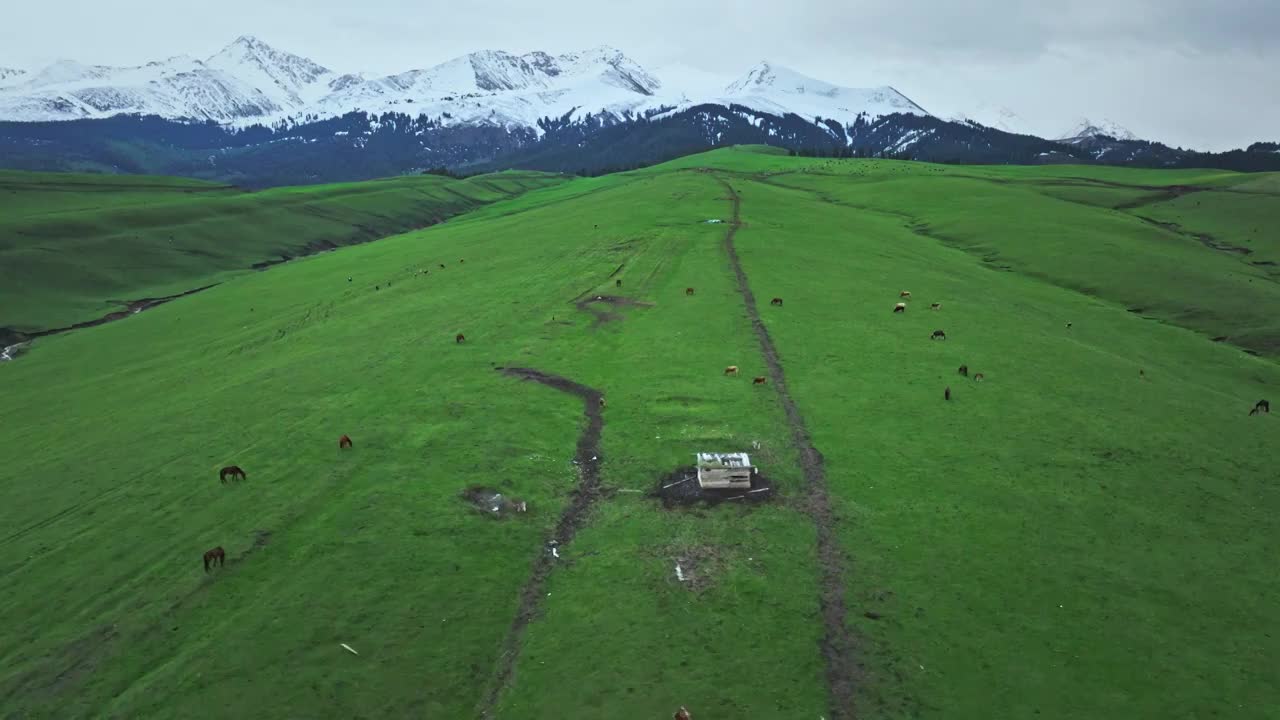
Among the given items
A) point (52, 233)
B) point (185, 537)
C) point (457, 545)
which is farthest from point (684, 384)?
point (52, 233)

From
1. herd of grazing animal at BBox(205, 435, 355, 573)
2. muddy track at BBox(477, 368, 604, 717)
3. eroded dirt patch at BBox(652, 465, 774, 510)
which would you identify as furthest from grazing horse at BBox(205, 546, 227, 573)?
eroded dirt patch at BBox(652, 465, 774, 510)

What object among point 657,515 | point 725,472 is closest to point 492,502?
point 657,515

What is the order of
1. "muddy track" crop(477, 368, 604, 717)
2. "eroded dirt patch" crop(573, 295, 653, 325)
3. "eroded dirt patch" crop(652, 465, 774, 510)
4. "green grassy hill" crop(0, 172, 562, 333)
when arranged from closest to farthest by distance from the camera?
"muddy track" crop(477, 368, 604, 717) → "eroded dirt patch" crop(652, 465, 774, 510) → "eroded dirt patch" crop(573, 295, 653, 325) → "green grassy hill" crop(0, 172, 562, 333)

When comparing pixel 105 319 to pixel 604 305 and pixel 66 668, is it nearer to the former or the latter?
pixel 604 305

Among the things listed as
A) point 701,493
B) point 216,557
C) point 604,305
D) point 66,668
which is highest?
point 604,305

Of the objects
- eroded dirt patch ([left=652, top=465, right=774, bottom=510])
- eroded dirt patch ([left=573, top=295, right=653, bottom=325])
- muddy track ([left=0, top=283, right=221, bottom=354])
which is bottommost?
muddy track ([left=0, top=283, right=221, bottom=354])

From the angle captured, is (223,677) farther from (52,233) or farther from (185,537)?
(52,233)

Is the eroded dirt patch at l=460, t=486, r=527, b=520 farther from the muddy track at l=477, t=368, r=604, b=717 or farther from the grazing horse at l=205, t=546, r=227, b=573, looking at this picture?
the grazing horse at l=205, t=546, r=227, b=573
